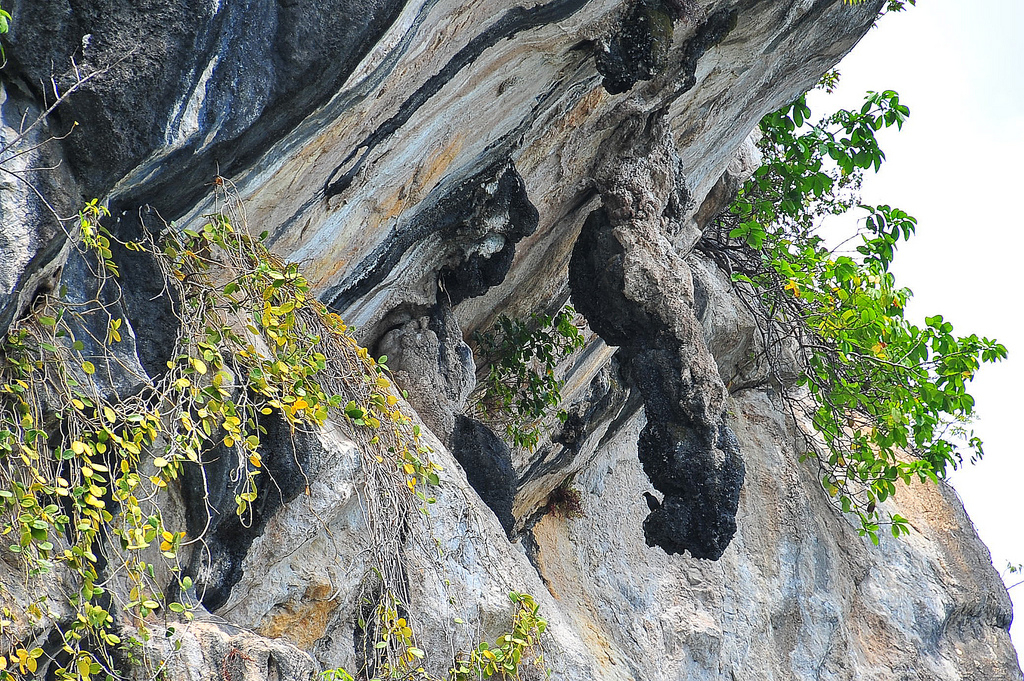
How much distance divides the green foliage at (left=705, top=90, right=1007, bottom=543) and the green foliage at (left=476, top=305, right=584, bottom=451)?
1881mm

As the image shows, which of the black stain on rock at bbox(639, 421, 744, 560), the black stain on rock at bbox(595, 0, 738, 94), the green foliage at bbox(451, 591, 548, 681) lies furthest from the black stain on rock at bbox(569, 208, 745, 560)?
the black stain on rock at bbox(595, 0, 738, 94)

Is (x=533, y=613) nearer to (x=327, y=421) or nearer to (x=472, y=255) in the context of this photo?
(x=327, y=421)

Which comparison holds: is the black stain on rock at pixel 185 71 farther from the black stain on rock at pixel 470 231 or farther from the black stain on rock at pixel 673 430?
the black stain on rock at pixel 673 430

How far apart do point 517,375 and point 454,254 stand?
1168 millimetres

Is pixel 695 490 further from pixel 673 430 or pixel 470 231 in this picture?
pixel 470 231

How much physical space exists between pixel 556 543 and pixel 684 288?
2871mm

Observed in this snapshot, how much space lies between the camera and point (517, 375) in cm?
574

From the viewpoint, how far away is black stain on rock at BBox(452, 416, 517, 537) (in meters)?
4.89

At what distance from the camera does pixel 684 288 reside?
14.8 feet

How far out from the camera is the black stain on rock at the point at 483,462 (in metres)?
4.89

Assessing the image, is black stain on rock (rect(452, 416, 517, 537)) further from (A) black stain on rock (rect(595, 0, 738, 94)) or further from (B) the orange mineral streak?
(A) black stain on rock (rect(595, 0, 738, 94))

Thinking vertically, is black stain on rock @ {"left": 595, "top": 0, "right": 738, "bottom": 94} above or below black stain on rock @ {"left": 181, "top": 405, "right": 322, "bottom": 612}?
above

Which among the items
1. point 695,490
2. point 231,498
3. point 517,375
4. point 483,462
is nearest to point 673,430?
point 695,490

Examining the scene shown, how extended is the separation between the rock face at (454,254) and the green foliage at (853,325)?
372 millimetres
